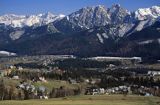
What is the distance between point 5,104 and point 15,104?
3786 millimetres

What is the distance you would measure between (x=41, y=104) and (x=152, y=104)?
44943 millimetres

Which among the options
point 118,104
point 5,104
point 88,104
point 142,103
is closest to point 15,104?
point 5,104

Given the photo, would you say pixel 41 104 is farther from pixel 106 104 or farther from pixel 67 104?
pixel 106 104

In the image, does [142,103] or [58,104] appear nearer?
[58,104]

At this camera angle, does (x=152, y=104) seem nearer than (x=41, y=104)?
No

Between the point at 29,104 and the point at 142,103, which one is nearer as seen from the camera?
the point at 29,104

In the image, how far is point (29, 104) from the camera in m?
183

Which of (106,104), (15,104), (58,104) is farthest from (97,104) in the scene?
(15,104)

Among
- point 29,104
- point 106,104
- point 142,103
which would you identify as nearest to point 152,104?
point 142,103

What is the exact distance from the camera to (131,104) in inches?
7495

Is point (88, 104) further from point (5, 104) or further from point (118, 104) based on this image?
point (5, 104)

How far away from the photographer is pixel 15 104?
182250 millimetres

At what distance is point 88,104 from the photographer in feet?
609

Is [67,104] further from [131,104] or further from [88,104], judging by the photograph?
[131,104]
